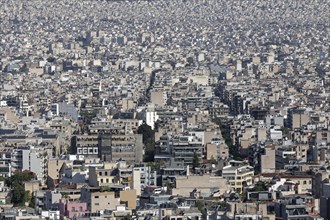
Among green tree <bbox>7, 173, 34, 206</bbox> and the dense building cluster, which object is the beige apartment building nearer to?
the dense building cluster

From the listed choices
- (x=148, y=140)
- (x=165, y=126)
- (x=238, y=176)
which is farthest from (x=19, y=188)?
(x=165, y=126)

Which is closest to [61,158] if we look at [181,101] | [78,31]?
[181,101]

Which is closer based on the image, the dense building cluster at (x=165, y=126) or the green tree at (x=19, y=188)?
the dense building cluster at (x=165, y=126)

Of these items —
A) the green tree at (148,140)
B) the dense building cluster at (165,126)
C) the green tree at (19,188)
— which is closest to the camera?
the dense building cluster at (165,126)

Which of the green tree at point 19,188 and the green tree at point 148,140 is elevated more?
the green tree at point 148,140

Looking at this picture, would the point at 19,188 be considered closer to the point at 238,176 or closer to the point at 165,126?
the point at 238,176

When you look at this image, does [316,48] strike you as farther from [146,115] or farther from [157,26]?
[146,115]

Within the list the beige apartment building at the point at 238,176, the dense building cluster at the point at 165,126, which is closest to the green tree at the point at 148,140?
the dense building cluster at the point at 165,126

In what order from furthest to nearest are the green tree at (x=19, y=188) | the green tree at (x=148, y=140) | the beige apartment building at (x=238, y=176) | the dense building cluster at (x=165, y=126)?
the green tree at (x=148, y=140), the beige apartment building at (x=238, y=176), the green tree at (x=19, y=188), the dense building cluster at (x=165, y=126)

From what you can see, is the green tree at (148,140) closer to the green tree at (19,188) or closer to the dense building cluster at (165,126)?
the dense building cluster at (165,126)
